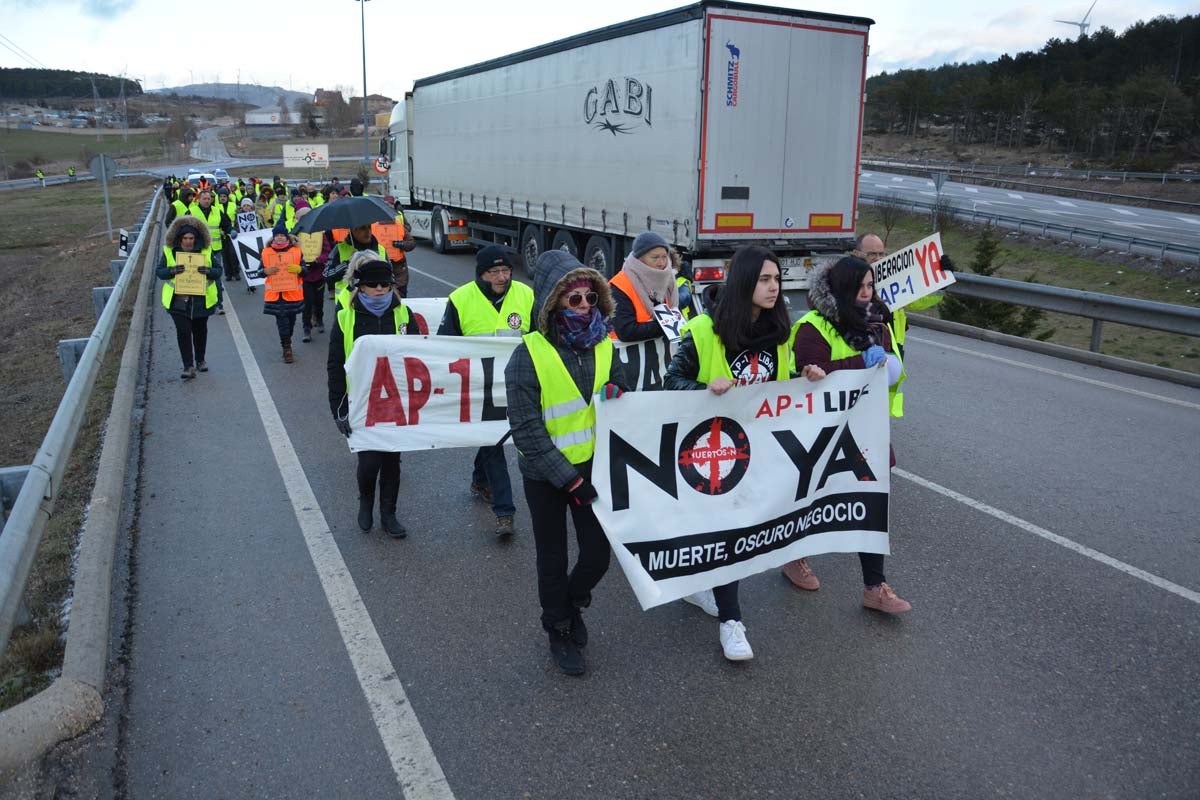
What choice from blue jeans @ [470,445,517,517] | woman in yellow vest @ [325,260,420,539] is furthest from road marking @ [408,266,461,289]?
blue jeans @ [470,445,517,517]

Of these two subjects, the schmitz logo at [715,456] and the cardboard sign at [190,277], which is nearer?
the schmitz logo at [715,456]

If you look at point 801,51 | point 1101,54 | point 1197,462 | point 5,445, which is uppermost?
point 1101,54

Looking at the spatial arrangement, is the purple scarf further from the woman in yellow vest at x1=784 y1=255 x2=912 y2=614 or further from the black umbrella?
the black umbrella

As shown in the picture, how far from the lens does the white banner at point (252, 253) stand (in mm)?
16141

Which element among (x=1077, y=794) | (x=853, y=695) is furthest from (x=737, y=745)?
(x=1077, y=794)

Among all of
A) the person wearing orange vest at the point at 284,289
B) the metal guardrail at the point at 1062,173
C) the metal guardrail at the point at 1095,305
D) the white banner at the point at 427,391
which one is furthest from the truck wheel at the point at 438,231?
the metal guardrail at the point at 1062,173

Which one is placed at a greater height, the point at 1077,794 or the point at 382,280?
the point at 382,280

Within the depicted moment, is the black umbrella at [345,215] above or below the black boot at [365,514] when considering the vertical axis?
above

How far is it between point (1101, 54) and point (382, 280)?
3621 inches

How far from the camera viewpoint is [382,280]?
623 cm

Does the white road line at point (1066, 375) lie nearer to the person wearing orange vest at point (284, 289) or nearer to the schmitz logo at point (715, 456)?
the schmitz logo at point (715, 456)

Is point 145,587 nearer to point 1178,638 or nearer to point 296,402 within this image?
point 296,402

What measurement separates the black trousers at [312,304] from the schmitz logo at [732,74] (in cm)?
587

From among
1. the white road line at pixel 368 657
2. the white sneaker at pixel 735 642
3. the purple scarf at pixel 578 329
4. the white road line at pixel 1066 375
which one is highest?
the purple scarf at pixel 578 329
